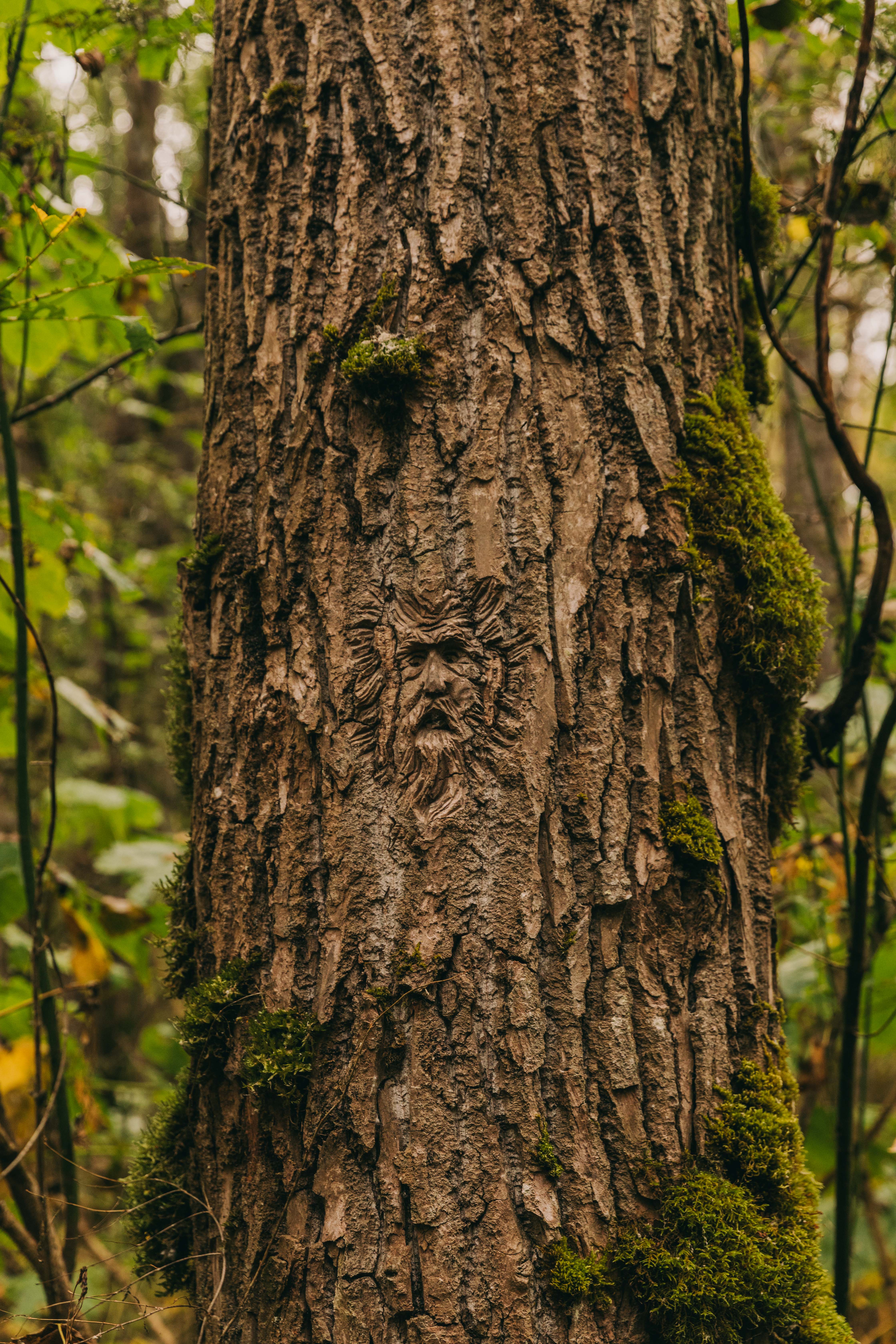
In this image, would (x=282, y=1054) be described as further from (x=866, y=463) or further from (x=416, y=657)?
(x=866, y=463)

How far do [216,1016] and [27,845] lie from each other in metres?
0.81

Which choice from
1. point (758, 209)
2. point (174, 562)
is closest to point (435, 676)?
point (758, 209)

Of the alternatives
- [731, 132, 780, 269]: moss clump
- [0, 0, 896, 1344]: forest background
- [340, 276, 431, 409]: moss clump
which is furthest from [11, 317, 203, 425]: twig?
[731, 132, 780, 269]: moss clump

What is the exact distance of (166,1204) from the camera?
56.7 inches

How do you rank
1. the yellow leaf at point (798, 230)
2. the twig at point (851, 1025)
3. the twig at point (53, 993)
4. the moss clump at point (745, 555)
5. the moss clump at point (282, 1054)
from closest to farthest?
the moss clump at point (282, 1054) < the moss clump at point (745, 555) < the twig at point (53, 993) < the twig at point (851, 1025) < the yellow leaf at point (798, 230)

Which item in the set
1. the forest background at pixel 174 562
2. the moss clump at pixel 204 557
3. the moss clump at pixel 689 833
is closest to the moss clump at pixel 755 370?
the forest background at pixel 174 562

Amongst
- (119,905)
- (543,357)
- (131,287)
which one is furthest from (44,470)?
(543,357)

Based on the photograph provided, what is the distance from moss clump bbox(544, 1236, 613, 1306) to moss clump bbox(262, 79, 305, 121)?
188 centimetres

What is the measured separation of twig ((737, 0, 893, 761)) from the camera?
1.63m

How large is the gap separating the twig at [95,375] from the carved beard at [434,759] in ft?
4.99

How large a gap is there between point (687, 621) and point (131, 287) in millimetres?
2533

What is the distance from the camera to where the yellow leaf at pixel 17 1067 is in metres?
2.53

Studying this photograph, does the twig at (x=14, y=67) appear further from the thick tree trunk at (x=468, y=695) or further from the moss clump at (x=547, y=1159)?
the moss clump at (x=547, y=1159)

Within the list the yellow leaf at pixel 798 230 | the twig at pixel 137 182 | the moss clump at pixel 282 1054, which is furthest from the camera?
the yellow leaf at pixel 798 230
